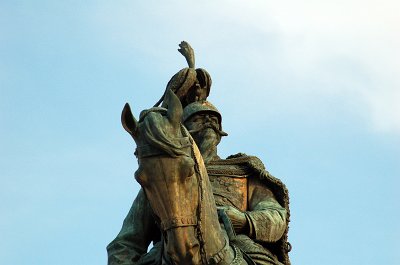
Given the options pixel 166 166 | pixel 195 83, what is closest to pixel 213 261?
pixel 166 166

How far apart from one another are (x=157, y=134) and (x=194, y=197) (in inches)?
29.7

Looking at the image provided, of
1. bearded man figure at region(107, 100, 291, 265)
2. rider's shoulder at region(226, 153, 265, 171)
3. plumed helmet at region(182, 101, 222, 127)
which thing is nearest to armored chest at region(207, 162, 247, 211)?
bearded man figure at region(107, 100, 291, 265)

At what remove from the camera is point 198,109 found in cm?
1600

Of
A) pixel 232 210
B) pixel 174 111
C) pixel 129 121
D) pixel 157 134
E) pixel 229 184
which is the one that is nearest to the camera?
pixel 157 134

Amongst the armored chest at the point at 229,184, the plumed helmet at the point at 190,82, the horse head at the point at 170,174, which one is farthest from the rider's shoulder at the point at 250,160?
the horse head at the point at 170,174

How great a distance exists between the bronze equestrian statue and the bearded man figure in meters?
0.01

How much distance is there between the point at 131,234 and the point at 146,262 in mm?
746

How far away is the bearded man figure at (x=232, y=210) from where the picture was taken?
567 inches

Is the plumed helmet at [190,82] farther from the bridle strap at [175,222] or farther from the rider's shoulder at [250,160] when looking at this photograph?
the bridle strap at [175,222]

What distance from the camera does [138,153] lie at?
12258 millimetres

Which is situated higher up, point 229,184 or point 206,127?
point 206,127

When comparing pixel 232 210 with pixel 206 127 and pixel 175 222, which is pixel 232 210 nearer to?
pixel 206 127

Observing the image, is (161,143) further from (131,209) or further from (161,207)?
(131,209)

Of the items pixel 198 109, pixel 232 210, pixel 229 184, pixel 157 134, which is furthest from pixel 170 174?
pixel 198 109
